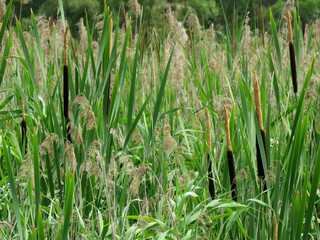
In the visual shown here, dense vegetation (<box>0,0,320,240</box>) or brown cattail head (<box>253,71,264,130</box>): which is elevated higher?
brown cattail head (<box>253,71,264,130</box>)

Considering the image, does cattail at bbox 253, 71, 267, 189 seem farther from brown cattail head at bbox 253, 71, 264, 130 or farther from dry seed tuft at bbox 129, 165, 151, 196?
dry seed tuft at bbox 129, 165, 151, 196

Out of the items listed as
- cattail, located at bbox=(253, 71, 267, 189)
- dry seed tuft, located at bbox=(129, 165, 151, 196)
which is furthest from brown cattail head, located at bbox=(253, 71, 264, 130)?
dry seed tuft, located at bbox=(129, 165, 151, 196)

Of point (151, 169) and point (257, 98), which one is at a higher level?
point (257, 98)

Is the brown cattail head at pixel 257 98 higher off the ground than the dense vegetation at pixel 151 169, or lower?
higher

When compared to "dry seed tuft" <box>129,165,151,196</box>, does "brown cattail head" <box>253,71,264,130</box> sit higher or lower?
higher

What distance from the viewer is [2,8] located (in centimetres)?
224

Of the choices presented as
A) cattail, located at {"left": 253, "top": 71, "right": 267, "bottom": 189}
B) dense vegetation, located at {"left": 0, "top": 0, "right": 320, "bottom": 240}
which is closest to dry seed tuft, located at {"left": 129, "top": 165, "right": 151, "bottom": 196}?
dense vegetation, located at {"left": 0, "top": 0, "right": 320, "bottom": 240}

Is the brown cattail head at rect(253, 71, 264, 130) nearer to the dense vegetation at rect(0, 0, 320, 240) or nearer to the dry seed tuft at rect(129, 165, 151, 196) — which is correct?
the dense vegetation at rect(0, 0, 320, 240)

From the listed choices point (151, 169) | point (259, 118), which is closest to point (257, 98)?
point (259, 118)

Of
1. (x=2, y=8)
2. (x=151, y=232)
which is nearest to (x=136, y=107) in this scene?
(x=2, y=8)

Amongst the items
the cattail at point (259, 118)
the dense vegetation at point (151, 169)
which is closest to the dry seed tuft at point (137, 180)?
the dense vegetation at point (151, 169)

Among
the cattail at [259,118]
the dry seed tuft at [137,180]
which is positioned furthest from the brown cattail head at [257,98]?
the dry seed tuft at [137,180]

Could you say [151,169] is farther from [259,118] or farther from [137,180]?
[259,118]

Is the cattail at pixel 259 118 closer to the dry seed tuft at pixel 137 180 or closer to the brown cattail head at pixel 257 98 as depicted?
the brown cattail head at pixel 257 98
